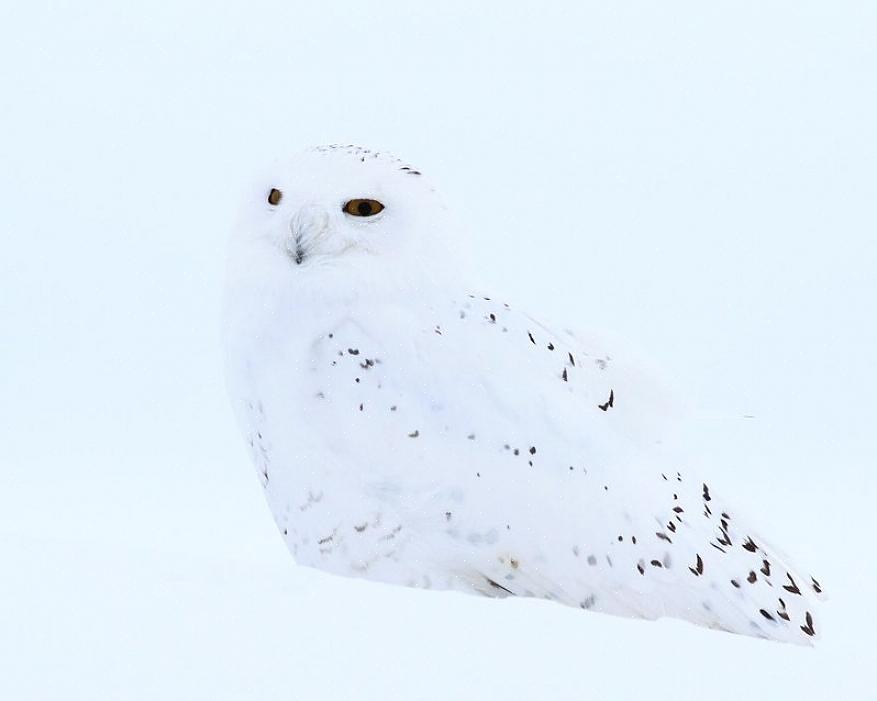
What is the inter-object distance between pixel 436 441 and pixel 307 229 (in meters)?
0.55

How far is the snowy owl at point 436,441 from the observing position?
254 cm

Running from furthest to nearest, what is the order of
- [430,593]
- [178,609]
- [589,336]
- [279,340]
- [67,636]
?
[589,336] → [279,340] → [430,593] → [178,609] → [67,636]

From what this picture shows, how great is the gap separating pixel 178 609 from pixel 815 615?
1.38 metres

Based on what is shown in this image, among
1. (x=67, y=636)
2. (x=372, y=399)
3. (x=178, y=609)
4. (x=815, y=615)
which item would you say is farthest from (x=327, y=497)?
(x=815, y=615)

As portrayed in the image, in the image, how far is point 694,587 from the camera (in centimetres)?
256

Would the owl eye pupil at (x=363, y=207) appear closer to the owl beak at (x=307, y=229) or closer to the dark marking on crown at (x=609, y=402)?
the owl beak at (x=307, y=229)

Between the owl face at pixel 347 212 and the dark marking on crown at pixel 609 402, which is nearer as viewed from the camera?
the owl face at pixel 347 212

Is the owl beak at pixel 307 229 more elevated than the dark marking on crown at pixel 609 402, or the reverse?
the owl beak at pixel 307 229

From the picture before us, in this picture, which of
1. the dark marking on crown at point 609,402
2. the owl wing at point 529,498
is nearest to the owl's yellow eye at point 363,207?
the owl wing at point 529,498

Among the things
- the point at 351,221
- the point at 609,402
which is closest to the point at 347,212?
the point at 351,221

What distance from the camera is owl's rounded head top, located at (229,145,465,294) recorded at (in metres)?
2.61

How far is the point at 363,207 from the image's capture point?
262 centimetres

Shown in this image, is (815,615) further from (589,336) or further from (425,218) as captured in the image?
(425,218)

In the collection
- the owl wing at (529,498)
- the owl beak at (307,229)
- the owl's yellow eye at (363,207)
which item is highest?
the owl's yellow eye at (363,207)
